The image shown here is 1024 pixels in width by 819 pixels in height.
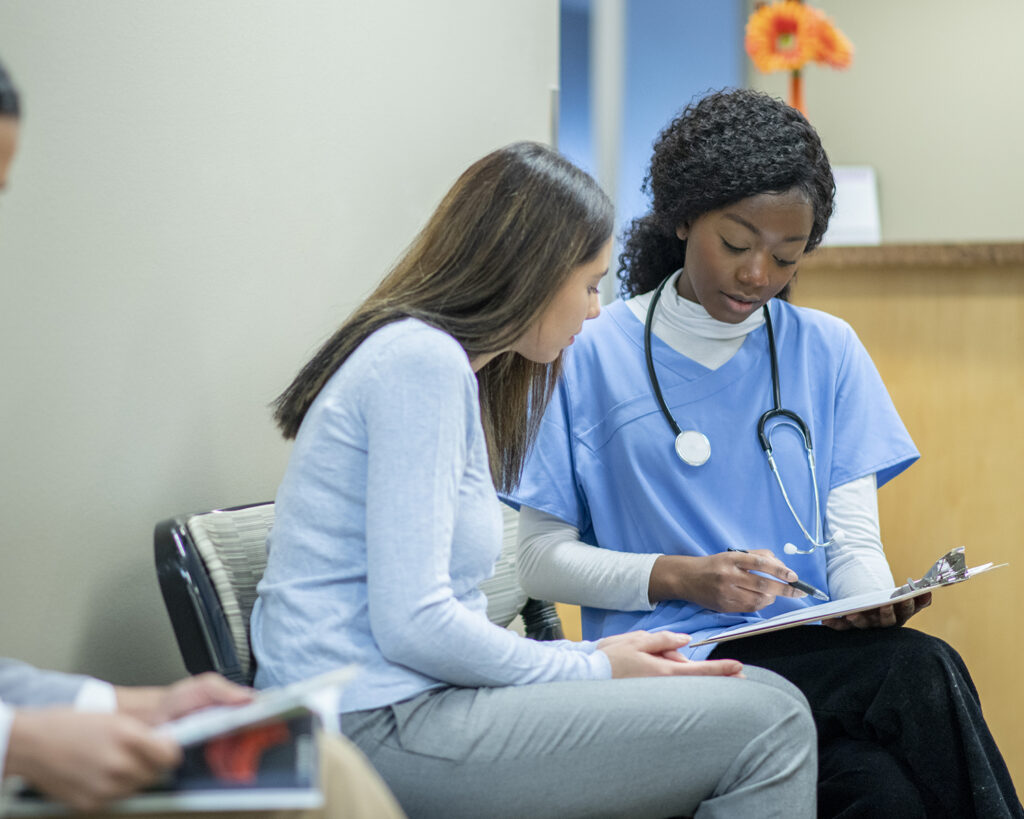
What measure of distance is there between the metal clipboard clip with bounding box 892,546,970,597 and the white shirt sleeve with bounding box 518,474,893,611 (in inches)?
8.1

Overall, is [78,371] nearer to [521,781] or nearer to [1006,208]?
[521,781]

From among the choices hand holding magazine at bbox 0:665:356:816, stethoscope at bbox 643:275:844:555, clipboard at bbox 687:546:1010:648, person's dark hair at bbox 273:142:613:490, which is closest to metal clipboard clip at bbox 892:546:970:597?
clipboard at bbox 687:546:1010:648

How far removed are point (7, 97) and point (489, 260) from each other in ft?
1.60

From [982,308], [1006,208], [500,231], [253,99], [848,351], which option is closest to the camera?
[500,231]

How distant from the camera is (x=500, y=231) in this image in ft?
3.56

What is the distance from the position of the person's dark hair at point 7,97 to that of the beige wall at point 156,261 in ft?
1.09

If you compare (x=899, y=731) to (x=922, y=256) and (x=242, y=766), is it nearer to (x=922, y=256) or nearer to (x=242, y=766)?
(x=242, y=766)

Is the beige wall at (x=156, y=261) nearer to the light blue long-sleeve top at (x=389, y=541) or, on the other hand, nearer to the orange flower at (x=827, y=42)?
the light blue long-sleeve top at (x=389, y=541)

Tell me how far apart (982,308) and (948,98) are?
82.1 inches

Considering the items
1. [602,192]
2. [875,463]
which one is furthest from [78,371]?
[875,463]

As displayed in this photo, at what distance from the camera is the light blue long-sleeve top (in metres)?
0.93

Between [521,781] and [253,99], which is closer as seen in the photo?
[521,781]

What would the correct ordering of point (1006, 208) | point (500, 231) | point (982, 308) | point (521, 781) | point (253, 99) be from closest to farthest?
point (521, 781) → point (500, 231) → point (253, 99) → point (982, 308) → point (1006, 208)

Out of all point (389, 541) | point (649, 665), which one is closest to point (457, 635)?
point (389, 541)
